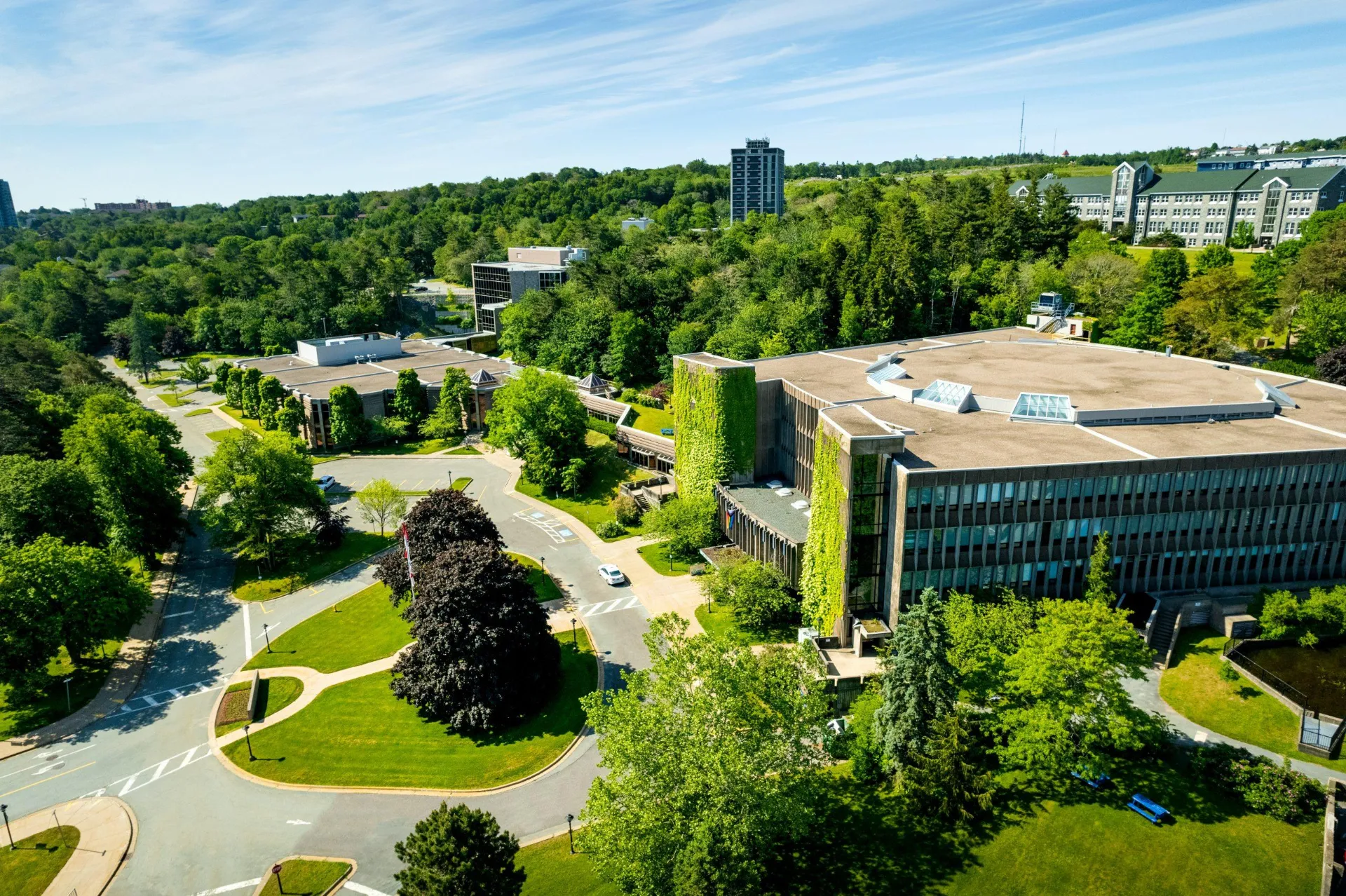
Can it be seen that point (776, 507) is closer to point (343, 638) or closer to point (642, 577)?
point (642, 577)

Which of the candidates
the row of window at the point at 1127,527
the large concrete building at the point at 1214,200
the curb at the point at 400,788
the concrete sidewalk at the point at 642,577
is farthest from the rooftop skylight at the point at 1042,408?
the large concrete building at the point at 1214,200

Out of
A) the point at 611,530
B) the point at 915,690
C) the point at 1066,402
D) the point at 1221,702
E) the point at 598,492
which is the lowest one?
the point at 1221,702

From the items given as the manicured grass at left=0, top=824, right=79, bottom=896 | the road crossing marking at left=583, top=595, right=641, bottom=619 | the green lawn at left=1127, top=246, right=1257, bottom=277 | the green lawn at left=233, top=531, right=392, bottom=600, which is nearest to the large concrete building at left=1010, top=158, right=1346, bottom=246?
the green lawn at left=1127, top=246, right=1257, bottom=277

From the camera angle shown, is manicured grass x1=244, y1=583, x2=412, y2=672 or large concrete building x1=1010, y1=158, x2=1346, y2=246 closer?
manicured grass x1=244, y1=583, x2=412, y2=672

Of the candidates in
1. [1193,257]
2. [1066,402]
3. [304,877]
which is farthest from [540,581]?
[1193,257]

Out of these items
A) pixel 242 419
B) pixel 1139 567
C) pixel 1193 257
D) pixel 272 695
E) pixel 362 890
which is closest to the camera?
pixel 362 890

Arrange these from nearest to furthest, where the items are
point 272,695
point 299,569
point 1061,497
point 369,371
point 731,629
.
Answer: point 1061,497, point 272,695, point 731,629, point 299,569, point 369,371

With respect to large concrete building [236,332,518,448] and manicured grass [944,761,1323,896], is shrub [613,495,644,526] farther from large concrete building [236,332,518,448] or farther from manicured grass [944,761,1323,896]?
manicured grass [944,761,1323,896]

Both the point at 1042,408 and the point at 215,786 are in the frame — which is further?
the point at 1042,408
